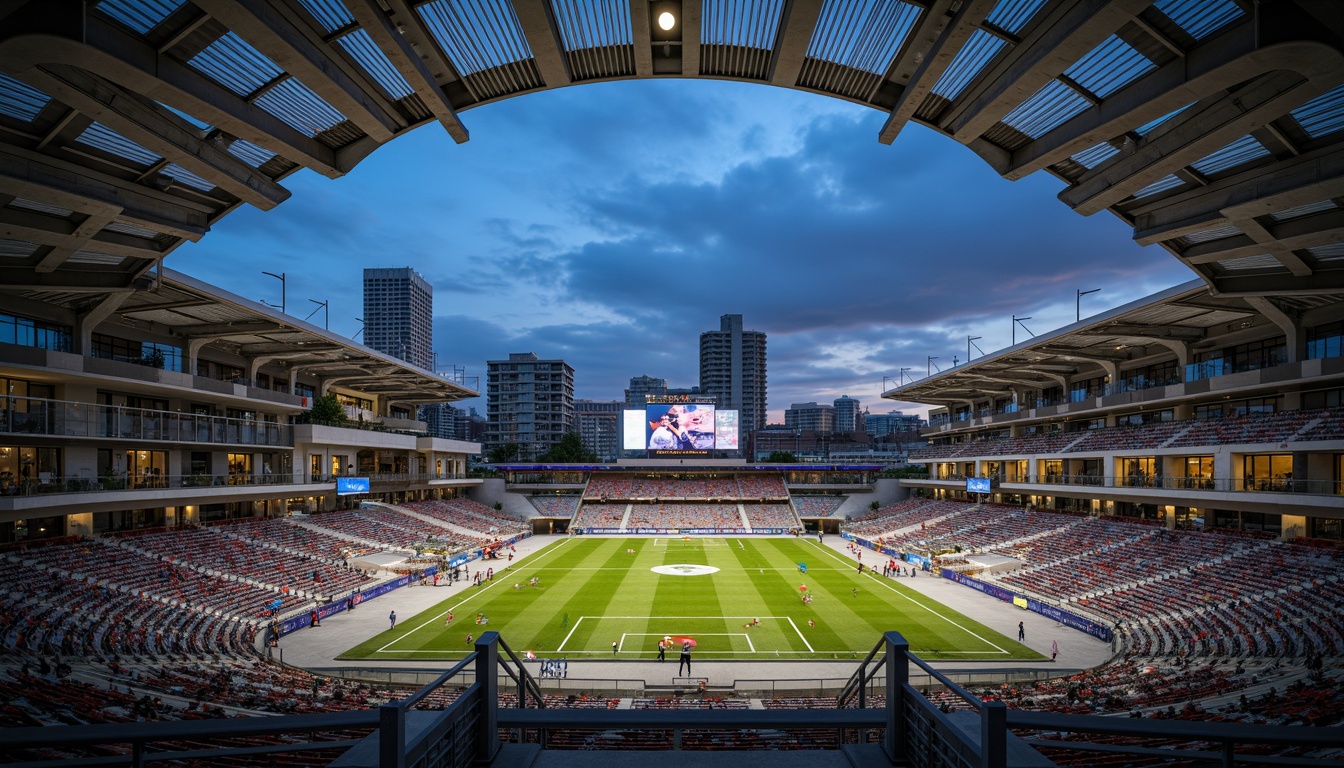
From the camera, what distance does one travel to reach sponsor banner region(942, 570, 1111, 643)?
31.4 meters

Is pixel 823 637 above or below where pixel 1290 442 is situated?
below

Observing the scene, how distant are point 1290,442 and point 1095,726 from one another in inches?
1538

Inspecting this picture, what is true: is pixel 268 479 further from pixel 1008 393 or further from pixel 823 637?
pixel 1008 393

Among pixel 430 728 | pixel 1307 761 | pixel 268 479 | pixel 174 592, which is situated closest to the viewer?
pixel 1307 761

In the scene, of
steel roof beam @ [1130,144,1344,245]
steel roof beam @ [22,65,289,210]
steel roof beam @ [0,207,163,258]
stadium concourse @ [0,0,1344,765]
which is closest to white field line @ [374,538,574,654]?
stadium concourse @ [0,0,1344,765]

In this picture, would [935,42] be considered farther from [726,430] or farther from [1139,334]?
[726,430]

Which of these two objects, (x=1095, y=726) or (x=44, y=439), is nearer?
(x=1095, y=726)

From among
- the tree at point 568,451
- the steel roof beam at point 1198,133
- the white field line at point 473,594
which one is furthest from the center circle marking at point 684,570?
the tree at point 568,451

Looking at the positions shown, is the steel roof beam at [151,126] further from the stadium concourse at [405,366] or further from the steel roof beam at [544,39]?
the steel roof beam at [544,39]

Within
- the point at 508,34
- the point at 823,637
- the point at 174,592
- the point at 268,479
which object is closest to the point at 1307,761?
the point at 508,34

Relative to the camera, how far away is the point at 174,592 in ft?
97.8

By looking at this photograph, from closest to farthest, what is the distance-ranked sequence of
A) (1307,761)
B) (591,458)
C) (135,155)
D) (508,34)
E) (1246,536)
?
(1307,761) < (508,34) < (135,155) < (1246,536) < (591,458)

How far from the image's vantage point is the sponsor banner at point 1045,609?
31359 millimetres

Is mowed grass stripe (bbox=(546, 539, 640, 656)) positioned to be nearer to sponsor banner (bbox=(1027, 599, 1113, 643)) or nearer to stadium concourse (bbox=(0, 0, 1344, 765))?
stadium concourse (bbox=(0, 0, 1344, 765))
